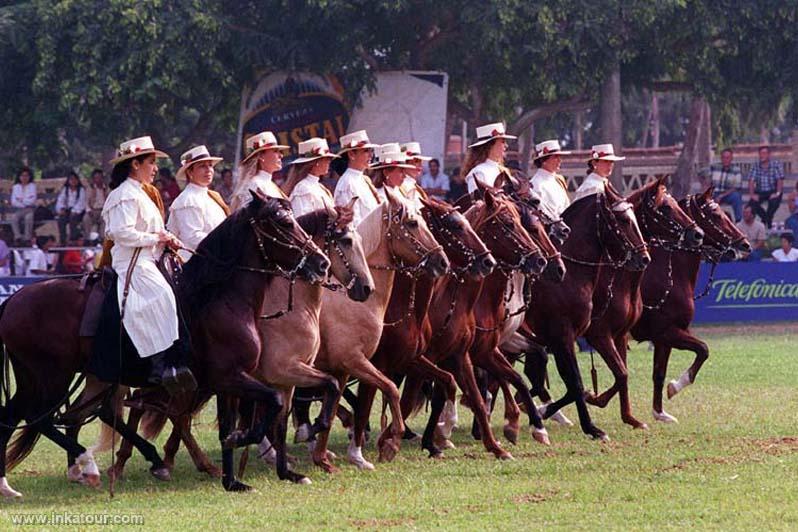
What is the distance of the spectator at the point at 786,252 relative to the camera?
1064 inches

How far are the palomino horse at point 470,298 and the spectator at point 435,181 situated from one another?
1426cm

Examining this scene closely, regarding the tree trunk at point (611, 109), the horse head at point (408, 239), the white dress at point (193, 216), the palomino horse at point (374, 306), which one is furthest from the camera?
the tree trunk at point (611, 109)

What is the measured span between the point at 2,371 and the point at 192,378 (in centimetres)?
162

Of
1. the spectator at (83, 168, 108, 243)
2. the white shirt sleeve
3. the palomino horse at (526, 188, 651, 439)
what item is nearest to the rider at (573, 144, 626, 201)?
the palomino horse at (526, 188, 651, 439)

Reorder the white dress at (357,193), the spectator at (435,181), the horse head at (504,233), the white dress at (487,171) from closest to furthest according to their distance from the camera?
1. the horse head at (504,233)
2. the white dress at (357,193)
3. the white dress at (487,171)
4. the spectator at (435,181)

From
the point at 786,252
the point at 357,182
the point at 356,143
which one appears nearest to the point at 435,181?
the point at 786,252

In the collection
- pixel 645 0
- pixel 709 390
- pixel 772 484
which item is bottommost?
pixel 709 390

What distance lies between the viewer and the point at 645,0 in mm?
27078

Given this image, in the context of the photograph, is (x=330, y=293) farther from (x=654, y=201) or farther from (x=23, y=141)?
(x=23, y=141)

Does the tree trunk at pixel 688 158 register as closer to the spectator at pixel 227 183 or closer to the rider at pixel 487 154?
the spectator at pixel 227 183

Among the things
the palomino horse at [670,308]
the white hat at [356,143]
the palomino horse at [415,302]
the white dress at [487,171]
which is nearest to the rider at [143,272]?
the palomino horse at [415,302]

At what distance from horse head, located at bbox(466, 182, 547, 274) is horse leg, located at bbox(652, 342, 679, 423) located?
3.00m

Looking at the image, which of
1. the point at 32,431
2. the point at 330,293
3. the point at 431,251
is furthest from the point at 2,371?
the point at 431,251

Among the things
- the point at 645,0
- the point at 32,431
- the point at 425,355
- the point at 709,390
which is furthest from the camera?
the point at 645,0
